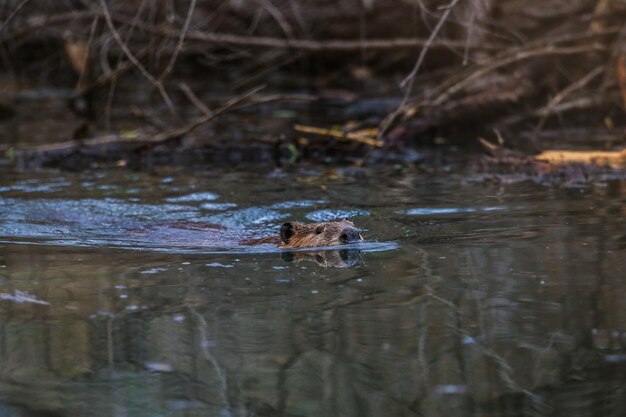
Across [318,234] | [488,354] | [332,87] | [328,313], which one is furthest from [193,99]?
[488,354]

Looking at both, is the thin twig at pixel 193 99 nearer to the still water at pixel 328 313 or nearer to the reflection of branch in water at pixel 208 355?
the still water at pixel 328 313

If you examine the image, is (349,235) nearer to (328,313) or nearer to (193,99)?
(328,313)

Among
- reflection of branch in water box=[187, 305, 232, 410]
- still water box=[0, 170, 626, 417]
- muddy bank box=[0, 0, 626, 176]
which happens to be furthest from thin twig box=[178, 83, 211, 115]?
reflection of branch in water box=[187, 305, 232, 410]

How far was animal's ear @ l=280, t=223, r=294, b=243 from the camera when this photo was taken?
17.7ft

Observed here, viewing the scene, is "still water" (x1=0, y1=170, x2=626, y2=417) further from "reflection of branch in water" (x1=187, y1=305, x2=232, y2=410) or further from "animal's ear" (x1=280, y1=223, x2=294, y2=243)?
"animal's ear" (x1=280, y1=223, x2=294, y2=243)

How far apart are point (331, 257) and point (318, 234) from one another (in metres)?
0.31

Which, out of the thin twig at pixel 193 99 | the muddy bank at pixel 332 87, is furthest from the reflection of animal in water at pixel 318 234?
the thin twig at pixel 193 99

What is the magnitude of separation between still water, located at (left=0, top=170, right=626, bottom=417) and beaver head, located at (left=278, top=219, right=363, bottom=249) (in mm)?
95

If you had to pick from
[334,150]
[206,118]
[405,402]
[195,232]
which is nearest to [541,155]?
[334,150]

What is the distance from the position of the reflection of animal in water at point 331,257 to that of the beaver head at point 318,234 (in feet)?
0.21

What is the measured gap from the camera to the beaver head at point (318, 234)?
17.4ft

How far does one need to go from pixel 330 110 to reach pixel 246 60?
236cm

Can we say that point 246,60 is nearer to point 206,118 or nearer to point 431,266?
point 206,118

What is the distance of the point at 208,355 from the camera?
3359 millimetres
